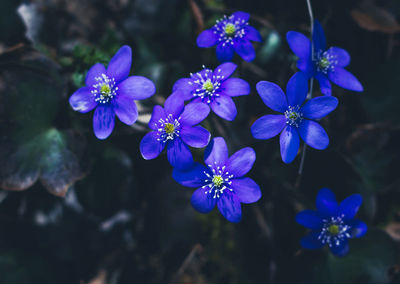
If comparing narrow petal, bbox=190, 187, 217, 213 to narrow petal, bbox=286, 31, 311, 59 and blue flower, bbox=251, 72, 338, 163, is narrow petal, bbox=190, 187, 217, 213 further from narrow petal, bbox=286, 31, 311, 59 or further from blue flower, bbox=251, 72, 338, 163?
narrow petal, bbox=286, 31, 311, 59

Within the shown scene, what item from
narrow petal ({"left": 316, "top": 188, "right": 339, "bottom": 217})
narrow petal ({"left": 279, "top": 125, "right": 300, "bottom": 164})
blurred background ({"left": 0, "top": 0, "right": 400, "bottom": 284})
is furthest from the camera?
blurred background ({"left": 0, "top": 0, "right": 400, "bottom": 284})

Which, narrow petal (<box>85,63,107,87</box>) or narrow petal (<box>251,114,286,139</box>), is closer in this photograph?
narrow petal (<box>251,114,286,139</box>)

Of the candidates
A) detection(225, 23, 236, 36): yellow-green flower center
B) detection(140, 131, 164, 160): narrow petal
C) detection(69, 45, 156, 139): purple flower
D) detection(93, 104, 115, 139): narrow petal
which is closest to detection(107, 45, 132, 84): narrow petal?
detection(69, 45, 156, 139): purple flower

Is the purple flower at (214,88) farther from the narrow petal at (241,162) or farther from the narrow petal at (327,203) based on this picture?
the narrow petal at (327,203)

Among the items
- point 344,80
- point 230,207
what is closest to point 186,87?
point 230,207

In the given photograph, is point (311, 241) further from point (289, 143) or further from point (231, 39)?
point (231, 39)

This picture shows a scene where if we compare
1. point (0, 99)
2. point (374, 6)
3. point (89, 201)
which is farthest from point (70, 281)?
point (374, 6)
